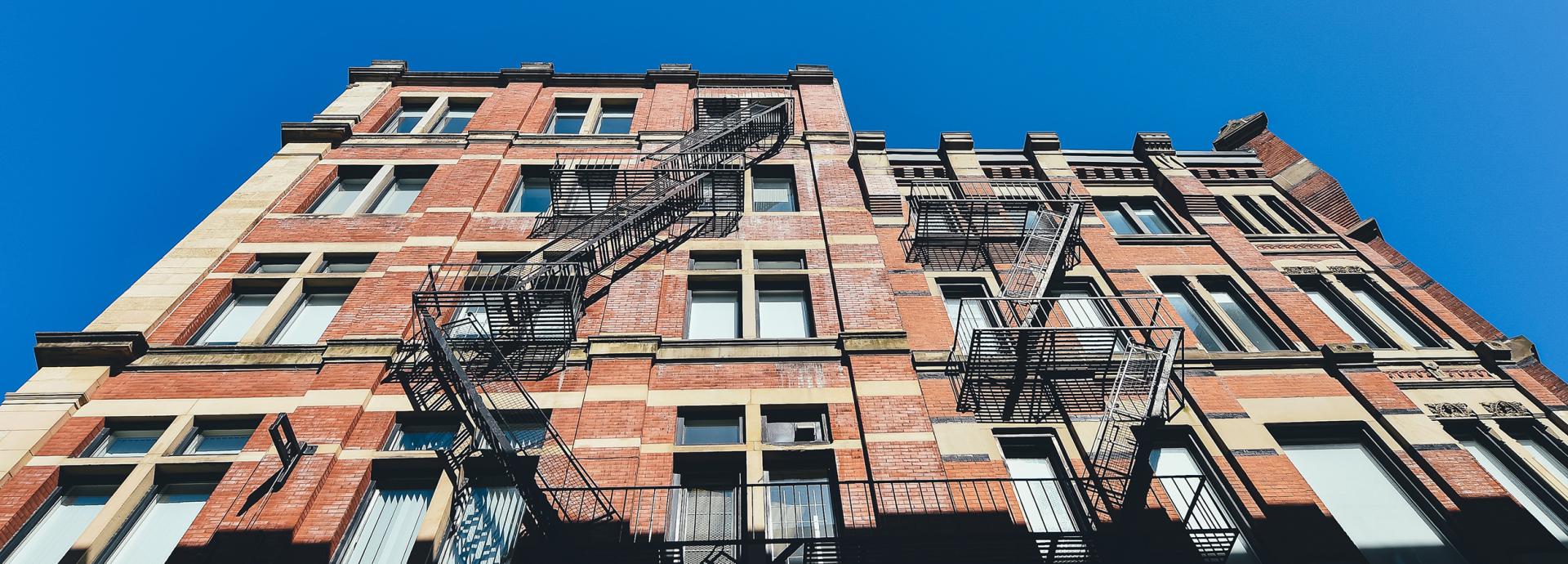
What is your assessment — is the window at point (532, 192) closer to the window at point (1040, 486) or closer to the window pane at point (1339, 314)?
the window at point (1040, 486)

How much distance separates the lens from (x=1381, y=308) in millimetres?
16906

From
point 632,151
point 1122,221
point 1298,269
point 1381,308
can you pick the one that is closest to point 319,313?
point 632,151

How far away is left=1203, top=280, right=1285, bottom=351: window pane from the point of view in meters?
15.4

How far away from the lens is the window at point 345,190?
18594 millimetres

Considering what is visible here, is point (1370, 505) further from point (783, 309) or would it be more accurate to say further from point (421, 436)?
point (421, 436)

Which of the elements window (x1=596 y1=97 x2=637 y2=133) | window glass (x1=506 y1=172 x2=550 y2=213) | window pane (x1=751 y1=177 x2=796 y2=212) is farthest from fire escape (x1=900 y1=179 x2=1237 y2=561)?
window (x1=596 y1=97 x2=637 y2=133)

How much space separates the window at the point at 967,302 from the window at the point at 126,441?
46.7 ft

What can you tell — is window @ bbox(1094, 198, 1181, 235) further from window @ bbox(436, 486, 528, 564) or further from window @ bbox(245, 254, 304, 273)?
window @ bbox(245, 254, 304, 273)

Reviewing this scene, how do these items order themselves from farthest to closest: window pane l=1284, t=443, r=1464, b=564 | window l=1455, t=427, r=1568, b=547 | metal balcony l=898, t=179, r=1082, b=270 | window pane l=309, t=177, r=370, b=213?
1. window pane l=309, t=177, r=370, b=213
2. metal balcony l=898, t=179, r=1082, b=270
3. window l=1455, t=427, r=1568, b=547
4. window pane l=1284, t=443, r=1464, b=564

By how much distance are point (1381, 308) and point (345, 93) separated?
28.6 m

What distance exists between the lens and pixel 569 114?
24094mm

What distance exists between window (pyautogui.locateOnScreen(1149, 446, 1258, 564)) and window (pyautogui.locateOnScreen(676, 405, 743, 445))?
20.9ft

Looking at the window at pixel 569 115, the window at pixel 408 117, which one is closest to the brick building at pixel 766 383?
the window at pixel 408 117

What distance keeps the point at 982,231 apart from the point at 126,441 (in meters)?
16.8
